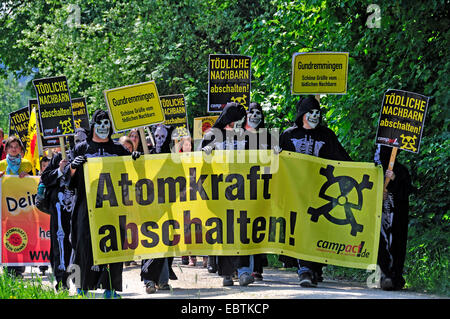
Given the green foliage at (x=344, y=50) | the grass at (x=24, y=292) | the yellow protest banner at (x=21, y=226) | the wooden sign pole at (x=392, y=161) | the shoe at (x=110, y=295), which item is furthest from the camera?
the yellow protest banner at (x=21, y=226)

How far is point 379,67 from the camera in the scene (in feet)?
52.6

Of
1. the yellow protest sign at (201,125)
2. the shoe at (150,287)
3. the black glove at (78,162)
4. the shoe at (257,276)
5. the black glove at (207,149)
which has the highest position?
the yellow protest sign at (201,125)

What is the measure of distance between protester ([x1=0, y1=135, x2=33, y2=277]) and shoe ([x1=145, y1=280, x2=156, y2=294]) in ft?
11.9

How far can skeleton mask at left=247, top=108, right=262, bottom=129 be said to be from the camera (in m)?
13.0

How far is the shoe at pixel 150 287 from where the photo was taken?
38.7ft

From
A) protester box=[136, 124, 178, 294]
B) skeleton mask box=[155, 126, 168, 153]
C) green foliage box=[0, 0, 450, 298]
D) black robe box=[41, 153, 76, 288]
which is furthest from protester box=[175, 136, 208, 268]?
protester box=[136, 124, 178, 294]

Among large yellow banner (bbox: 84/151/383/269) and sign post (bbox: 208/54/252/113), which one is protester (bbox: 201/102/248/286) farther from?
sign post (bbox: 208/54/252/113)

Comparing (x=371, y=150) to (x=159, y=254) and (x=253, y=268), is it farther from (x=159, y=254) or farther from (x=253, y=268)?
(x=159, y=254)

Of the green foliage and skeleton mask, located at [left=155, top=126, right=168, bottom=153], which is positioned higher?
the green foliage

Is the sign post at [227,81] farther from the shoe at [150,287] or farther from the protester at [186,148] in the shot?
the shoe at [150,287]

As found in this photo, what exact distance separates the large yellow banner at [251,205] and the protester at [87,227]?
0.31 metres

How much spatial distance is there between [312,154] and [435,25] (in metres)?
3.58

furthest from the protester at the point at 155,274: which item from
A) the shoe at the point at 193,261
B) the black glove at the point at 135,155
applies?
the shoe at the point at 193,261
